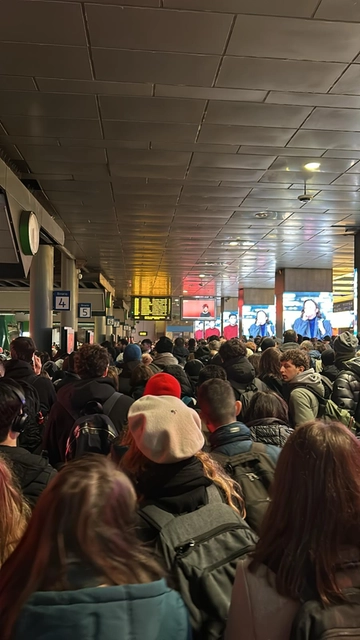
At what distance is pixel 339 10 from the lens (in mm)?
3516

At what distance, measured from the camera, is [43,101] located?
492 cm

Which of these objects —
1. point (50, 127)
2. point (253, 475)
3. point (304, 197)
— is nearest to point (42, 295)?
point (50, 127)

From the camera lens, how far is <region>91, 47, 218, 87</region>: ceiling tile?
410 centimetres

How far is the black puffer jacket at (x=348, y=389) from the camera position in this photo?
14.9 feet

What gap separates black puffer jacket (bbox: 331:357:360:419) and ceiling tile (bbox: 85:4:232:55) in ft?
9.63

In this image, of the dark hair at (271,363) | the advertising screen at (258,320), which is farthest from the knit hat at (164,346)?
the advertising screen at (258,320)

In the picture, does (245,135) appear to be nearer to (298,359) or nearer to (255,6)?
(255,6)

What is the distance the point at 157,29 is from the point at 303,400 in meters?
2.92

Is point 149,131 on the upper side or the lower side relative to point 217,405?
upper

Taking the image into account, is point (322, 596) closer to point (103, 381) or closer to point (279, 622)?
point (279, 622)

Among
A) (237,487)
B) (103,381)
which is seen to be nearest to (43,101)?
(103,381)

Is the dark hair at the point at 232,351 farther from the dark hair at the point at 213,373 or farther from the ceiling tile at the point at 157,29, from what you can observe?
the ceiling tile at the point at 157,29

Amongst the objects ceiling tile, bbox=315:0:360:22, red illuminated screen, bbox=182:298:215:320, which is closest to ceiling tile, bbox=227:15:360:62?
ceiling tile, bbox=315:0:360:22

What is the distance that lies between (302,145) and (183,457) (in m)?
5.27
